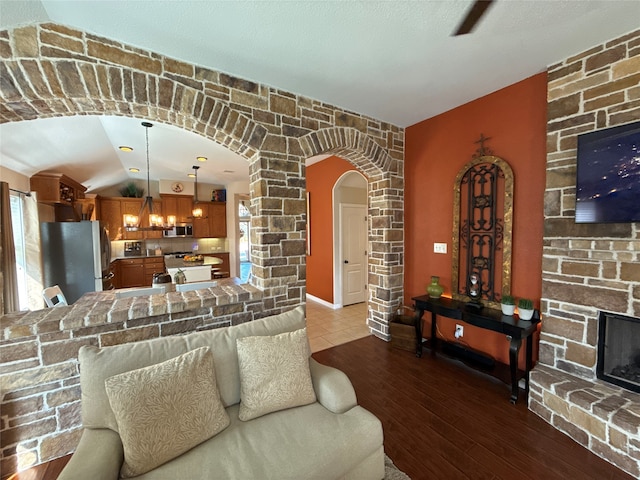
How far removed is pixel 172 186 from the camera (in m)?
6.91

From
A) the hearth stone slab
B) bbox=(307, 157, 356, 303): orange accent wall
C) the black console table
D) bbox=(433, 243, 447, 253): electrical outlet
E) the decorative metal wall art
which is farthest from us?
bbox=(307, 157, 356, 303): orange accent wall

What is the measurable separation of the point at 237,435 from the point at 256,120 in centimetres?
238

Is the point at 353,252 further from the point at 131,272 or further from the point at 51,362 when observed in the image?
the point at 131,272

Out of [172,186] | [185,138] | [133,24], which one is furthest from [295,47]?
[172,186]

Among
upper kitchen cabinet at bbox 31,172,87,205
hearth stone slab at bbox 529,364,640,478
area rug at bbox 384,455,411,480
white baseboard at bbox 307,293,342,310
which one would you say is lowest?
area rug at bbox 384,455,411,480

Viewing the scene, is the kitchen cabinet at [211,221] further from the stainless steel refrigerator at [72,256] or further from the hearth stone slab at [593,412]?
the hearth stone slab at [593,412]

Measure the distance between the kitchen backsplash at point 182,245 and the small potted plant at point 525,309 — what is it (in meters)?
6.87

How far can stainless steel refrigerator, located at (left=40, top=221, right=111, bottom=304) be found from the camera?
3.95 meters

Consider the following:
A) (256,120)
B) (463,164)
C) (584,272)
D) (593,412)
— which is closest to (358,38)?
(256,120)

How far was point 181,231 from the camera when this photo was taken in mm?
6957

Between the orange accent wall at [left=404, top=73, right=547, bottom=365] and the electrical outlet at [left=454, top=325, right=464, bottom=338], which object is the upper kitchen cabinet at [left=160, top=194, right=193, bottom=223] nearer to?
the orange accent wall at [left=404, top=73, right=547, bottom=365]

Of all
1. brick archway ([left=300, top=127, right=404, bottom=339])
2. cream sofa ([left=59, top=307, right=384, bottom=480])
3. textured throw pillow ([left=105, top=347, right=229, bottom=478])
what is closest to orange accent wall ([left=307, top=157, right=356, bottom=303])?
brick archway ([left=300, top=127, right=404, bottom=339])

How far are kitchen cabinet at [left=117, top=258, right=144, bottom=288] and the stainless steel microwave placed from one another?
0.90 meters

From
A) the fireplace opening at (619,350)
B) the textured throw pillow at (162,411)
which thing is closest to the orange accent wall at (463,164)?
the fireplace opening at (619,350)
